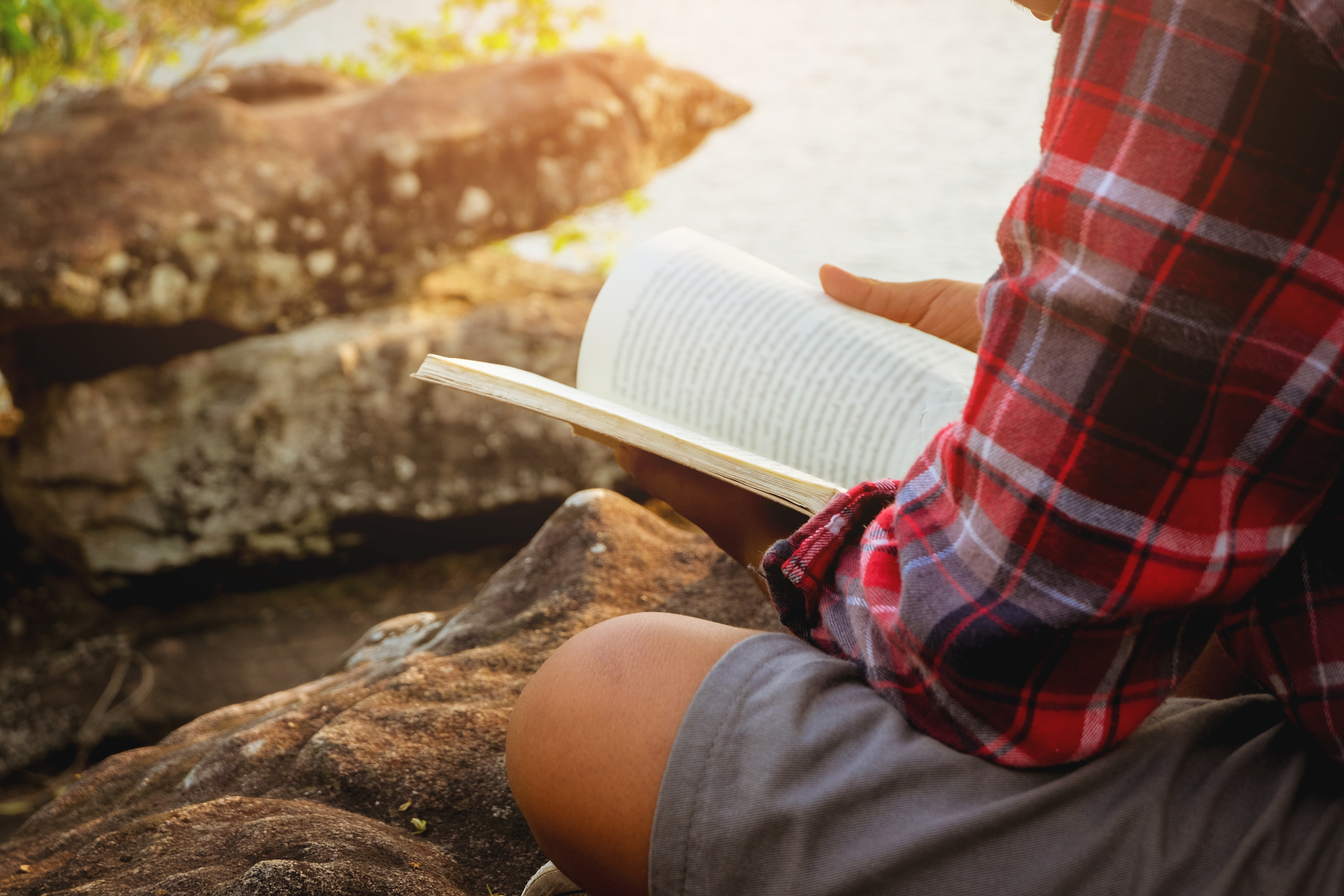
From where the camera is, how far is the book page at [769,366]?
945 mm

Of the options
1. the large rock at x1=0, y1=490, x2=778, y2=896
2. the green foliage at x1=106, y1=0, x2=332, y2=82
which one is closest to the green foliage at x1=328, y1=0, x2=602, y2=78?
the green foliage at x1=106, y1=0, x2=332, y2=82

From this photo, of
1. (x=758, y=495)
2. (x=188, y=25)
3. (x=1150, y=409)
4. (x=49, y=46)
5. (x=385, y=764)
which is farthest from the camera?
(x=188, y=25)

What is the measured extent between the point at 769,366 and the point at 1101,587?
52 centimetres

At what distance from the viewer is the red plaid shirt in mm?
457

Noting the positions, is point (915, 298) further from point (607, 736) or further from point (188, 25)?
point (188, 25)

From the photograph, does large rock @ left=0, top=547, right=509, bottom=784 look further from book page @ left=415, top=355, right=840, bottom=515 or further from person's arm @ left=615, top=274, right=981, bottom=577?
book page @ left=415, top=355, right=840, bottom=515

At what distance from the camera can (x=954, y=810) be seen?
1.77 feet

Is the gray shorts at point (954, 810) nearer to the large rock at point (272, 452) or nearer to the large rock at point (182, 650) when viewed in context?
the large rock at point (182, 650)

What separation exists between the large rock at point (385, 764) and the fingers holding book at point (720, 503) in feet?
1.09

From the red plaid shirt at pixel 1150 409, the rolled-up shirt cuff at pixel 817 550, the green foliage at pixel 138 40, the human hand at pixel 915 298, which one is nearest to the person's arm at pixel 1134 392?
the red plaid shirt at pixel 1150 409

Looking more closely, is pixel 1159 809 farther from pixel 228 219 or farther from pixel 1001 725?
pixel 228 219

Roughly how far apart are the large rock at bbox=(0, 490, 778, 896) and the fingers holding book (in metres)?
0.33

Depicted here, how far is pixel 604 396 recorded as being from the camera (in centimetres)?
103

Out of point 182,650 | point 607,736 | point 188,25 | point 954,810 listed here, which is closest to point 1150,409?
point 954,810
